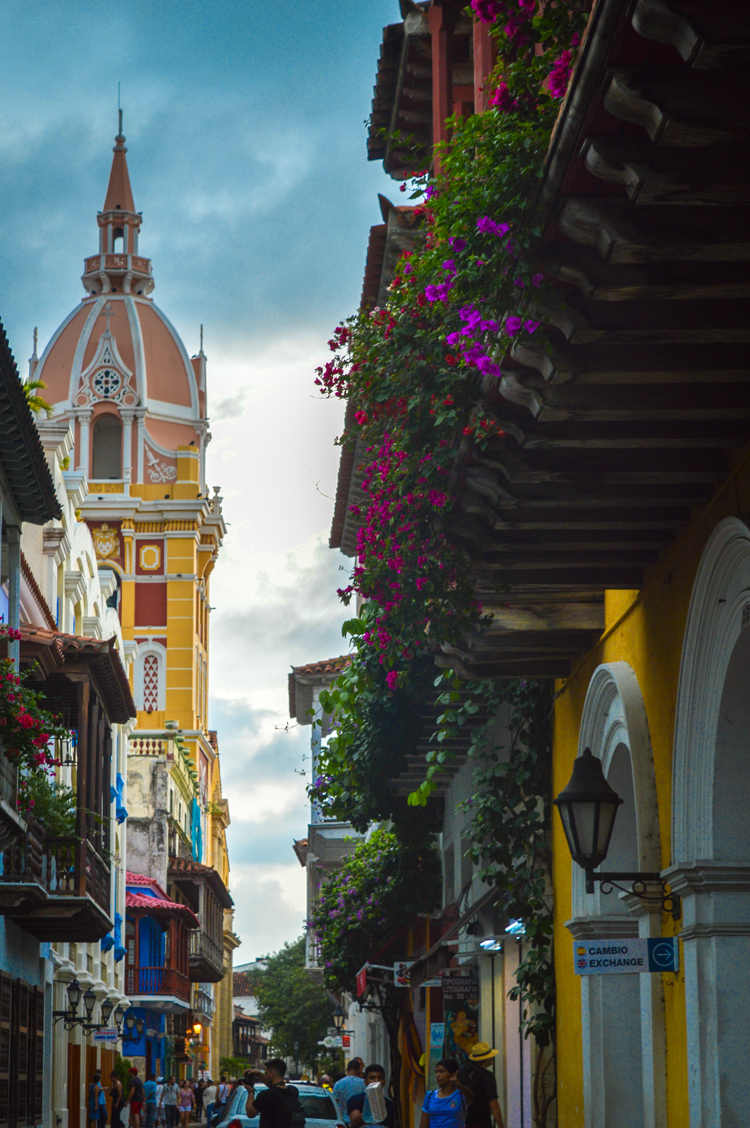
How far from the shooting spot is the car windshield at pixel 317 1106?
685 inches

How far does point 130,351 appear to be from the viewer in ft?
265

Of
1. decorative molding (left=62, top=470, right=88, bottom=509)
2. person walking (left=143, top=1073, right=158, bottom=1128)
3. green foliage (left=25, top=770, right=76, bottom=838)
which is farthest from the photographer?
person walking (left=143, top=1073, right=158, bottom=1128)

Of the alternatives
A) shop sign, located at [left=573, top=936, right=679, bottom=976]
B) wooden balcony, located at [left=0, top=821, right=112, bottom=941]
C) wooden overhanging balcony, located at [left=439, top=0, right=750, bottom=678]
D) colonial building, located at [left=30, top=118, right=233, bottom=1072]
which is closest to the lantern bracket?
shop sign, located at [left=573, top=936, right=679, bottom=976]

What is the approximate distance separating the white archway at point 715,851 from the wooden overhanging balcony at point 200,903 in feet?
169

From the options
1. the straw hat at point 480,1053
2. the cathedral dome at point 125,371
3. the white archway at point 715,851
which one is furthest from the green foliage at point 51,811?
the cathedral dome at point 125,371

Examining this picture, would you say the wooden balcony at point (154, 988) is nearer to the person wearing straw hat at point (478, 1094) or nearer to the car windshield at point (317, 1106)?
the car windshield at point (317, 1106)

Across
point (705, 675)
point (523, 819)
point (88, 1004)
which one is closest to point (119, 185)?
point (88, 1004)

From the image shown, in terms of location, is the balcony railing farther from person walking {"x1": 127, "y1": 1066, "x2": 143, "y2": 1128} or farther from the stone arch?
the stone arch

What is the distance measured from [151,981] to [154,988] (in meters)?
0.26

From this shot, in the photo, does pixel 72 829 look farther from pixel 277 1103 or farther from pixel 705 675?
pixel 705 675

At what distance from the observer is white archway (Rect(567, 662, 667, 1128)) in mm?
9219

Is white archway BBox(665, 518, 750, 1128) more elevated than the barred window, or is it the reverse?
the barred window

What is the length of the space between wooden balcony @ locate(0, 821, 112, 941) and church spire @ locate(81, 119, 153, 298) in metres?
62.4

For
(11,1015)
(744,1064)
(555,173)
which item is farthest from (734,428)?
(11,1015)
